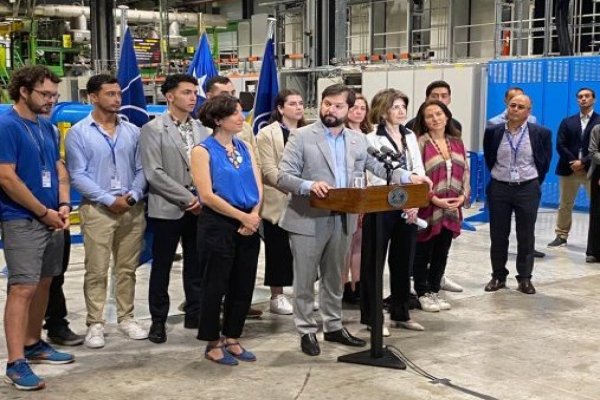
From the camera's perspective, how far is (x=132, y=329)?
464 cm

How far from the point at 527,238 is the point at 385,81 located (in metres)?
7.21

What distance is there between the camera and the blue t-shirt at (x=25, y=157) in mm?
3680

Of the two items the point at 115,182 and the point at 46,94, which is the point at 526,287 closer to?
the point at 115,182

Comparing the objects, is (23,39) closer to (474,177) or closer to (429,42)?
(429,42)

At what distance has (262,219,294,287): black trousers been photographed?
5.09m

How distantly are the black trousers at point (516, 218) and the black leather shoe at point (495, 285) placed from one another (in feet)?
0.09

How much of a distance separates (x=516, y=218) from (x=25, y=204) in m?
3.72

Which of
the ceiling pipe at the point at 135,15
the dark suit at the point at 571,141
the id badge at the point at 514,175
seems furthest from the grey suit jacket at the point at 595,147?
the ceiling pipe at the point at 135,15

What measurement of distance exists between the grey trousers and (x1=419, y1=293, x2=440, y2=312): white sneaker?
3.68 feet

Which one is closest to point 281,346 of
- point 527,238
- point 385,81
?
point 527,238

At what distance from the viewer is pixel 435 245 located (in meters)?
5.36

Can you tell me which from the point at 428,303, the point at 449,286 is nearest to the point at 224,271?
the point at 428,303

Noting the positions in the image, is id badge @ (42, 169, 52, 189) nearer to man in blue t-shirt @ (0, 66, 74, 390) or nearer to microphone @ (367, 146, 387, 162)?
man in blue t-shirt @ (0, 66, 74, 390)

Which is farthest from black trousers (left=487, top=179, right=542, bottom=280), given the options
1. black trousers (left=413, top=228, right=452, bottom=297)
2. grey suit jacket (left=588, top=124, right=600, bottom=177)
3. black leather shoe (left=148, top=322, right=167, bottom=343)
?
black leather shoe (left=148, top=322, right=167, bottom=343)
